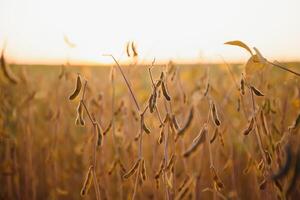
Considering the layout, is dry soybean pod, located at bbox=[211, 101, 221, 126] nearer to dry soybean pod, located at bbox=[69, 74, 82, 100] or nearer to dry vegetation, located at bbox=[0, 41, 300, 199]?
dry vegetation, located at bbox=[0, 41, 300, 199]

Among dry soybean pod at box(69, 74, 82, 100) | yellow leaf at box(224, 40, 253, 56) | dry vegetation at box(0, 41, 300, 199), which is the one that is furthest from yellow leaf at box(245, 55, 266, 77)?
dry soybean pod at box(69, 74, 82, 100)

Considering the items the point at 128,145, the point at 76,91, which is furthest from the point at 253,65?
the point at 128,145

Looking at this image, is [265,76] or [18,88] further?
[18,88]

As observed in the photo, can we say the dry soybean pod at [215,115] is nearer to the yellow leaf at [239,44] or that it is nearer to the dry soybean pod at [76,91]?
the yellow leaf at [239,44]

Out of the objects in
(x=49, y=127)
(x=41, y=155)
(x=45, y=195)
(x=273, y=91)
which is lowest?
(x=45, y=195)

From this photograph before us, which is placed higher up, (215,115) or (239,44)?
(239,44)

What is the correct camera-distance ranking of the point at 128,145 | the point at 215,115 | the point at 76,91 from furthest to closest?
the point at 128,145
the point at 76,91
the point at 215,115

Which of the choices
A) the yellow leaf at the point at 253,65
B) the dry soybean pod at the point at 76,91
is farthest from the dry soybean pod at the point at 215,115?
the dry soybean pod at the point at 76,91

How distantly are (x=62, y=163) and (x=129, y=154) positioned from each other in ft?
1.55

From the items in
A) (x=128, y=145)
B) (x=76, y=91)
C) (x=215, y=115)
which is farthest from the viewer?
(x=128, y=145)

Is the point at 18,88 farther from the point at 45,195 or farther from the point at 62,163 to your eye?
the point at 45,195

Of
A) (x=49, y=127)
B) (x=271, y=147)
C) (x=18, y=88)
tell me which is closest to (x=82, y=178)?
(x=49, y=127)

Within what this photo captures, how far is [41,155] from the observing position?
209 cm

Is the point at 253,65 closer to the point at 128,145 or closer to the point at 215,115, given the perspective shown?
the point at 215,115
